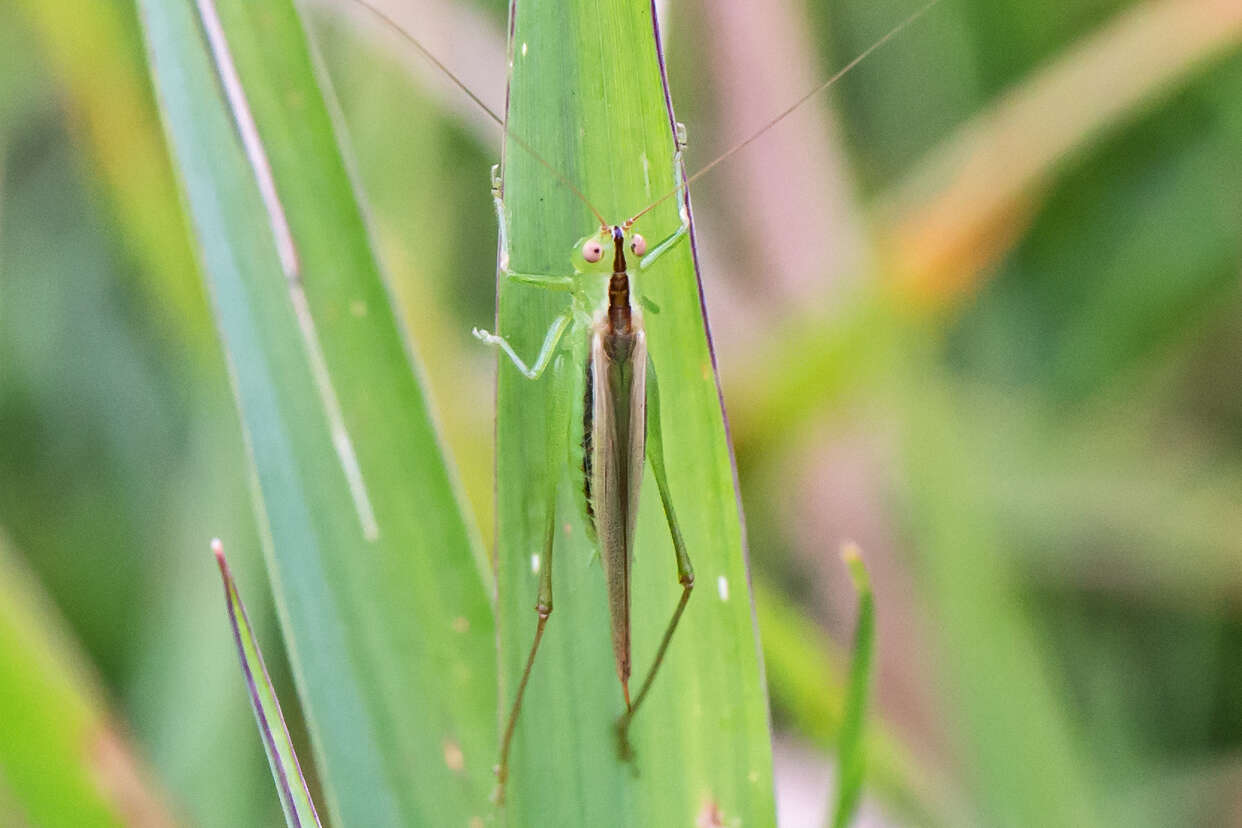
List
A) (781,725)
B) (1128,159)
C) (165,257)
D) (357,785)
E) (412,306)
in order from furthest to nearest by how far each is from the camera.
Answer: (1128,159), (781,725), (412,306), (165,257), (357,785)

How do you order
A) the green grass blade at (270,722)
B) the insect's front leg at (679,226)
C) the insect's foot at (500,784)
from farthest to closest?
the insect's front leg at (679,226)
the insect's foot at (500,784)
the green grass blade at (270,722)

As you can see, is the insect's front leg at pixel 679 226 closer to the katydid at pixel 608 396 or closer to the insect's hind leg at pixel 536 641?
the katydid at pixel 608 396

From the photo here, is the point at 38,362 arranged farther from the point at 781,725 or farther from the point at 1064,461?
the point at 1064,461

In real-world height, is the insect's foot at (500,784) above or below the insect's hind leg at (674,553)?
below

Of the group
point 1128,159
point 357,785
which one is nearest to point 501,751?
point 357,785

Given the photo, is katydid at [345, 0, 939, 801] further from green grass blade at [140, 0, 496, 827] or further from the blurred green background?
the blurred green background

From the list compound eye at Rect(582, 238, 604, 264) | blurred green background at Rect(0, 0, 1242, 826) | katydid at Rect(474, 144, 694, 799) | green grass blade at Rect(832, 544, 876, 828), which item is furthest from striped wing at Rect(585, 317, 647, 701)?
blurred green background at Rect(0, 0, 1242, 826)

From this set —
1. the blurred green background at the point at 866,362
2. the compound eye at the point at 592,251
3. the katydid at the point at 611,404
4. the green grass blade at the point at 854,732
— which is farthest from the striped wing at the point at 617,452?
the blurred green background at the point at 866,362
